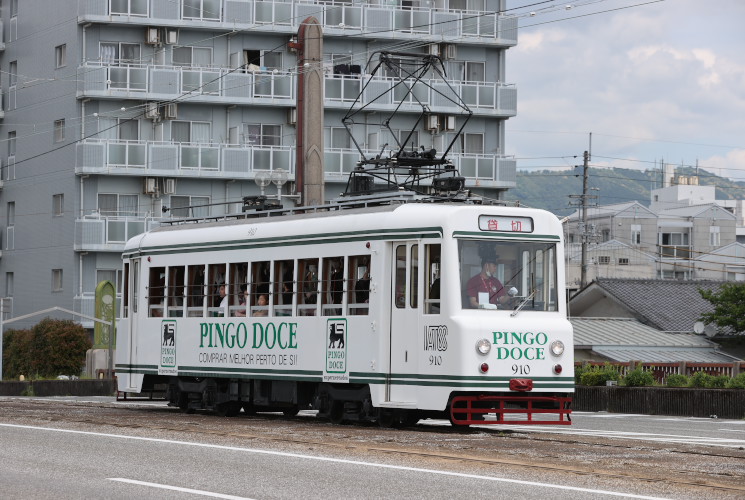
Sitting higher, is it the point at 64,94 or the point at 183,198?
the point at 64,94

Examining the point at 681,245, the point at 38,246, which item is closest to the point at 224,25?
the point at 38,246

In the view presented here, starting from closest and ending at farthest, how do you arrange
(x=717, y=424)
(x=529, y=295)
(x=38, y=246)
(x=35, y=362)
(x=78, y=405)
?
(x=529, y=295) → (x=717, y=424) → (x=78, y=405) → (x=35, y=362) → (x=38, y=246)

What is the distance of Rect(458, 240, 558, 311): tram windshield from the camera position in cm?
1917

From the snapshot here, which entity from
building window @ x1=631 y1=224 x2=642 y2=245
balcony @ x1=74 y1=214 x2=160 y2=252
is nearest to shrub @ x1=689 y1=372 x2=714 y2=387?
balcony @ x1=74 y1=214 x2=160 y2=252

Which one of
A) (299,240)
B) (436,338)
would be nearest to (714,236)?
(299,240)

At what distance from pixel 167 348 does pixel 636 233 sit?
95.1 metres

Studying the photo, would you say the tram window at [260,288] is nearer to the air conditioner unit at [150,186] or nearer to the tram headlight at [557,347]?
the tram headlight at [557,347]

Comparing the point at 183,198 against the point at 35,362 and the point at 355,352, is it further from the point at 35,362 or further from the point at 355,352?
the point at 355,352

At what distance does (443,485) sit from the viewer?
11.6 metres

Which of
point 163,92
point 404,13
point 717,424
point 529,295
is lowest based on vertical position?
point 717,424

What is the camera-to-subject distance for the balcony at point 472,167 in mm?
56469

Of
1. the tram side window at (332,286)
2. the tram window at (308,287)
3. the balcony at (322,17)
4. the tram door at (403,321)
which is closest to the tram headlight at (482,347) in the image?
the tram door at (403,321)

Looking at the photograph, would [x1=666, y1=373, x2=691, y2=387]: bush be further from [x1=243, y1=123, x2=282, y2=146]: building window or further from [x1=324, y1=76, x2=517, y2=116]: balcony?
[x1=243, y1=123, x2=282, y2=146]: building window

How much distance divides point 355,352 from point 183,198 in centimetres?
3601
